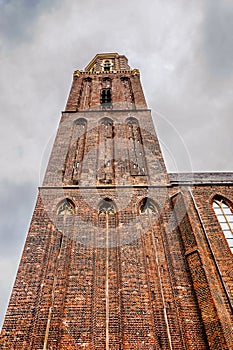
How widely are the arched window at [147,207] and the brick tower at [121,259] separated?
1.7 inches

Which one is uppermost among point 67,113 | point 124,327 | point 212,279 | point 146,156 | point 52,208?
point 67,113

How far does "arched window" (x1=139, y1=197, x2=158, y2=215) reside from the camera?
12.2 meters

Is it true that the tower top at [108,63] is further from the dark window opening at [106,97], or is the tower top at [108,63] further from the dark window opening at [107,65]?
the dark window opening at [106,97]

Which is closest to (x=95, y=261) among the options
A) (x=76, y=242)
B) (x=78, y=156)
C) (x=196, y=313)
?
(x=76, y=242)

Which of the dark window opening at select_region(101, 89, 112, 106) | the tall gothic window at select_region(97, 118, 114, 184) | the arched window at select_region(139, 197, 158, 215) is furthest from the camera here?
the dark window opening at select_region(101, 89, 112, 106)

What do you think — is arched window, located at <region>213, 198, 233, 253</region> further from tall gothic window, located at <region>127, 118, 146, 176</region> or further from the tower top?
the tower top

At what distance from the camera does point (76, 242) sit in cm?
1069

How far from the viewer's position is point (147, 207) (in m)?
12.4

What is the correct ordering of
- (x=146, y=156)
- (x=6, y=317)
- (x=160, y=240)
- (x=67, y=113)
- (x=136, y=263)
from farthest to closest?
1. (x=67, y=113)
2. (x=146, y=156)
3. (x=160, y=240)
4. (x=136, y=263)
5. (x=6, y=317)

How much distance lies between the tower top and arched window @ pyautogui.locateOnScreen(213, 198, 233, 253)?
19.1 m

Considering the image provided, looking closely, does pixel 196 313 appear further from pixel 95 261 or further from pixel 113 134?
pixel 113 134

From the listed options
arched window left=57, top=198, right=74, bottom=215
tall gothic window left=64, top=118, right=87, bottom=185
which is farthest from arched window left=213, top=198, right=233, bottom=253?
tall gothic window left=64, top=118, right=87, bottom=185

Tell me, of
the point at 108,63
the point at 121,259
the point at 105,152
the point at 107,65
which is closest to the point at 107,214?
the point at 121,259

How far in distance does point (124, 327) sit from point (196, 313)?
2261 mm
